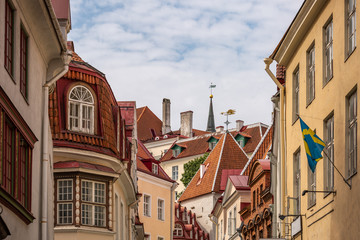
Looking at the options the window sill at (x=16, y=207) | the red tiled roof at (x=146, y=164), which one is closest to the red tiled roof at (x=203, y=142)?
the red tiled roof at (x=146, y=164)

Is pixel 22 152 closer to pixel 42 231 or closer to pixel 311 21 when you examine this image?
pixel 42 231

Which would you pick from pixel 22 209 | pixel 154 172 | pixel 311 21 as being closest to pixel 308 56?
pixel 311 21

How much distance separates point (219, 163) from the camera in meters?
72.6

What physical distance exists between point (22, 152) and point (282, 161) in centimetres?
1057

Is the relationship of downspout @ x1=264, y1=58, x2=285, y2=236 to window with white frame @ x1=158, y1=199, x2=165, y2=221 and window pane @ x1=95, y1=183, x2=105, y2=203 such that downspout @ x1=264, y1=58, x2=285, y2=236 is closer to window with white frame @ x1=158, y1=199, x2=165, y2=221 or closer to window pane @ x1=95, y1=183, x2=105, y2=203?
window pane @ x1=95, y1=183, x2=105, y2=203

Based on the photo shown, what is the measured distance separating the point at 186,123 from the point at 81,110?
97307 mm

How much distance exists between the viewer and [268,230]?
3322cm

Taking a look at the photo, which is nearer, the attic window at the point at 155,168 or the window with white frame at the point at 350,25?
the window with white frame at the point at 350,25

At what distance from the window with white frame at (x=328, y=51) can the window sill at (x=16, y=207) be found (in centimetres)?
758

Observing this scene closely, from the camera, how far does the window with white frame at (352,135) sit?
17.2m

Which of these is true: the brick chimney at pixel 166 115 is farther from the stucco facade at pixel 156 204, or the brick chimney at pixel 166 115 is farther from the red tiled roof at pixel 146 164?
the stucco facade at pixel 156 204

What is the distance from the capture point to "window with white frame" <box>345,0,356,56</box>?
17.8 m

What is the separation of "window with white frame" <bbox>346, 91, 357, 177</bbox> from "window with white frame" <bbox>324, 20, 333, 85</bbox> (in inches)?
72.6

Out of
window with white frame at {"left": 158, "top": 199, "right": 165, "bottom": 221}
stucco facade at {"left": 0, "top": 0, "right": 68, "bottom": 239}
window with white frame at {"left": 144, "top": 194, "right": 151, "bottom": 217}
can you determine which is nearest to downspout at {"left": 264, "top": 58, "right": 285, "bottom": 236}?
stucco facade at {"left": 0, "top": 0, "right": 68, "bottom": 239}
